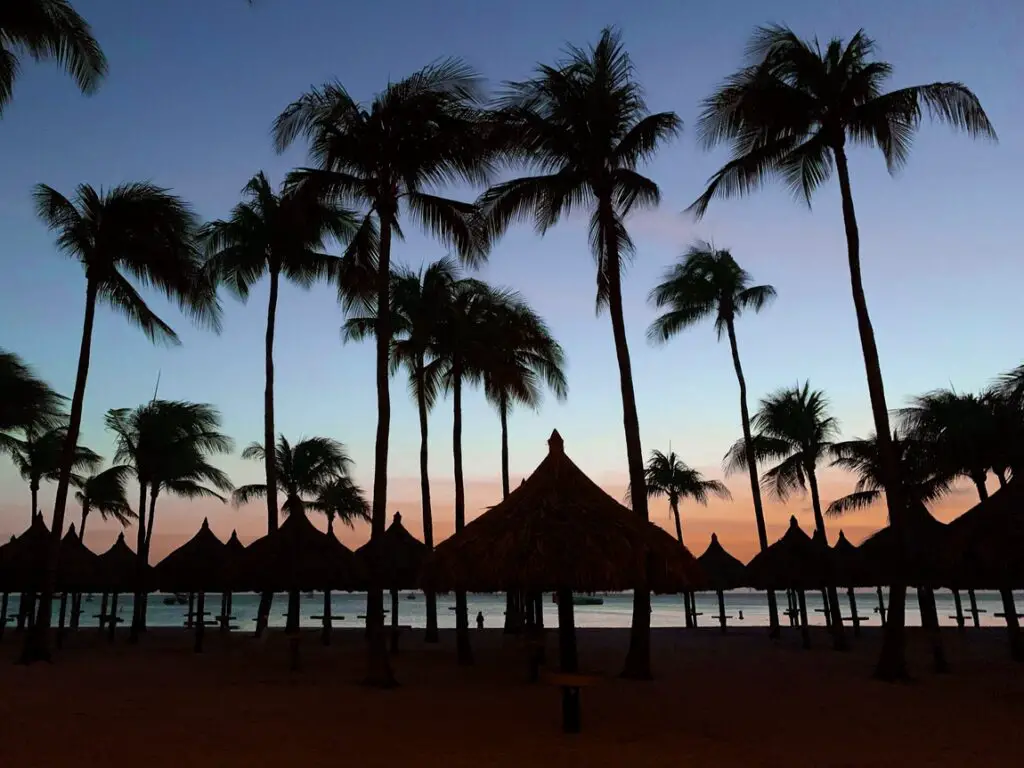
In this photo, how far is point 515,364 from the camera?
2375 cm

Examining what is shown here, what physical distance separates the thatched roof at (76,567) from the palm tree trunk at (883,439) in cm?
2253

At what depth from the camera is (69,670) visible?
1563 centimetres

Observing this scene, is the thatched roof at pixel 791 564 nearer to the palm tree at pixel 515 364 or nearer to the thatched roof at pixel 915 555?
the thatched roof at pixel 915 555

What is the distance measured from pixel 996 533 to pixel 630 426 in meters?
6.45

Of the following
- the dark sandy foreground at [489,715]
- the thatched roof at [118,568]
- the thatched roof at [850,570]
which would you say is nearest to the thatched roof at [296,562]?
the dark sandy foreground at [489,715]

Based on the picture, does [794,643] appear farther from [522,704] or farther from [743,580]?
[522,704]

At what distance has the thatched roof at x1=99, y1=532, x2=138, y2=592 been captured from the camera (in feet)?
84.4

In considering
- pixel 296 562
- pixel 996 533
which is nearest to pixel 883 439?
pixel 996 533

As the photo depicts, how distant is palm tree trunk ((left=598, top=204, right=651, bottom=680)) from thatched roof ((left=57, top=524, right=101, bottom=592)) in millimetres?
18010

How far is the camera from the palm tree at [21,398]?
72.6 feet

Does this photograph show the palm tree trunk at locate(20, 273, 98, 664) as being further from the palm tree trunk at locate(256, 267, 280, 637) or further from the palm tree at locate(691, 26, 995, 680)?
the palm tree at locate(691, 26, 995, 680)

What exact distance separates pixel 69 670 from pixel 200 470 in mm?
17504

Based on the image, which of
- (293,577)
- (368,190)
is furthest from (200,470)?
(368,190)

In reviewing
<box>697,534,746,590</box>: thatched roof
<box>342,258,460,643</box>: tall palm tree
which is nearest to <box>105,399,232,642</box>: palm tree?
<box>342,258,460,643</box>: tall palm tree
